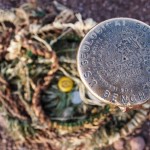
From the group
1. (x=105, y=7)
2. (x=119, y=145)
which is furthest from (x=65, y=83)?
(x=105, y=7)

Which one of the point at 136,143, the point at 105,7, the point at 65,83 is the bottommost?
the point at 136,143

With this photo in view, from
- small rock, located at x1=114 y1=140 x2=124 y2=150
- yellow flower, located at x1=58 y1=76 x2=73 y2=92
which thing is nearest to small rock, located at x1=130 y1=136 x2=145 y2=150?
small rock, located at x1=114 y1=140 x2=124 y2=150

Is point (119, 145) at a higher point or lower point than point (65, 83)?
lower

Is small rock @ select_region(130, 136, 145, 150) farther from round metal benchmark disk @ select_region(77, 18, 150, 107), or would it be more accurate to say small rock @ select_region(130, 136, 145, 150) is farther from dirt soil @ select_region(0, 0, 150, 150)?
round metal benchmark disk @ select_region(77, 18, 150, 107)

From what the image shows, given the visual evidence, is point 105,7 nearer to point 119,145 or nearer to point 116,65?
point 119,145

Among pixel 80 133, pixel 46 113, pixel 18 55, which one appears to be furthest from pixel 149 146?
pixel 18 55

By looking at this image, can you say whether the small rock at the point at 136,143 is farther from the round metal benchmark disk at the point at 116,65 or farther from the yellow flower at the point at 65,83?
the round metal benchmark disk at the point at 116,65

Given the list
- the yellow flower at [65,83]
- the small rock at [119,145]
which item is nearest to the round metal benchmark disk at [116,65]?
the yellow flower at [65,83]

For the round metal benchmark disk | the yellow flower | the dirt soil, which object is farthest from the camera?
the dirt soil

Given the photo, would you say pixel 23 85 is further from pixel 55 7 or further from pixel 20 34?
pixel 55 7
